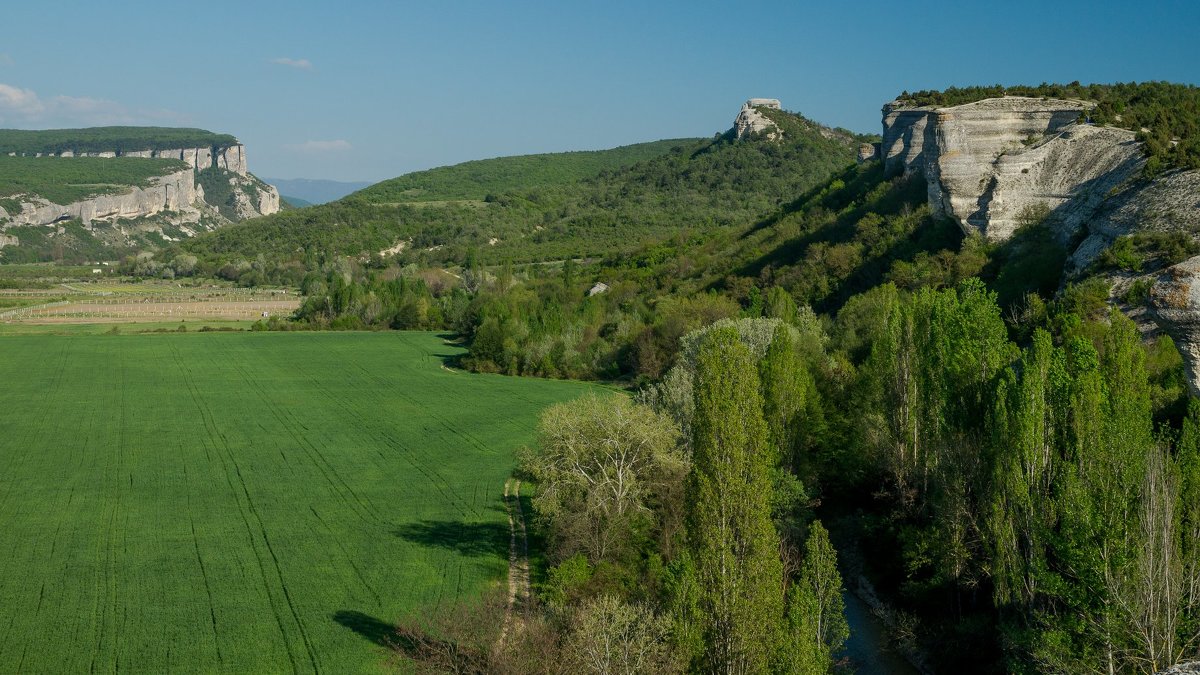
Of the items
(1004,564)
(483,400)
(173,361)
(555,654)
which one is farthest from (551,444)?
(173,361)

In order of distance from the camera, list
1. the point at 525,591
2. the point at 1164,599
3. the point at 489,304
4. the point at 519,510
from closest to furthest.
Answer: the point at 1164,599 < the point at 525,591 < the point at 519,510 < the point at 489,304

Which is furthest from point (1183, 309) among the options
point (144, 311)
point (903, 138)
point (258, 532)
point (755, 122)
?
point (755, 122)

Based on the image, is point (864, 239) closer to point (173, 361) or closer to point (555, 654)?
point (555, 654)

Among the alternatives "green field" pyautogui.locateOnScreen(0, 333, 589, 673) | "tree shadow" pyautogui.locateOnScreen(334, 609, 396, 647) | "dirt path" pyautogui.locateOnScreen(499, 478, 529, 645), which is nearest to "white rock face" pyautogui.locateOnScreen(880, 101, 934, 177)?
"green field" pyautogui.locateOnScreen(0, 333, 589, 673)

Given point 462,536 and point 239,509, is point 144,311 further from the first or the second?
point 462,536

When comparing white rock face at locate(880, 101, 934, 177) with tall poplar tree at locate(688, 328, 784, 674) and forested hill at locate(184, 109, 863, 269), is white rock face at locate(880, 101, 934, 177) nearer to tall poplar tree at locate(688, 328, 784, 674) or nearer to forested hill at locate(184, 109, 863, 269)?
tall poplar tree at locate(688, 328, 784, 674)
